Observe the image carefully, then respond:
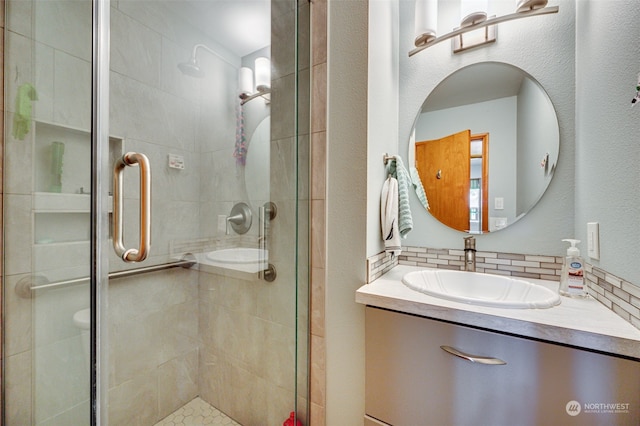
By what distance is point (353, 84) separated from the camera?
1.08m

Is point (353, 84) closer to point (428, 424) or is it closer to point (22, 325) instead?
point (428, 424)

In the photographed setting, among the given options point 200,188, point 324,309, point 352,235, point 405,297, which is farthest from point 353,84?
point 324,309

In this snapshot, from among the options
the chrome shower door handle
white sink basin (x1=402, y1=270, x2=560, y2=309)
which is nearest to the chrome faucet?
white sink basin (x1=402, y1=270, x2=560, y2=309)

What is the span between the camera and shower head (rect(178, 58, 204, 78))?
923 millimetres

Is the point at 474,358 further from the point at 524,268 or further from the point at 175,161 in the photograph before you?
the point at 175,161

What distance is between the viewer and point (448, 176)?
1351 mm

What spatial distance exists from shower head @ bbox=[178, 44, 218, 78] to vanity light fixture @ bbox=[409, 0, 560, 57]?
40.3 inches

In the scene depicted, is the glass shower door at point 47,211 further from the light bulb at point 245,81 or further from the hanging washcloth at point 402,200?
the hanging washcloth at point 402,200

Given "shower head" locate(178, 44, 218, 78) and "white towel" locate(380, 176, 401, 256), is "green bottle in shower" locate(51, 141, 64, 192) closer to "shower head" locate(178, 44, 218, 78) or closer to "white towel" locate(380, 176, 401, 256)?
"shower head" locate(178, 44, 218, 78)

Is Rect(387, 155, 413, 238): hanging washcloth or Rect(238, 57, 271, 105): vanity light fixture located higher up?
Rect(238, 57, 271, 105): vanity light fixture

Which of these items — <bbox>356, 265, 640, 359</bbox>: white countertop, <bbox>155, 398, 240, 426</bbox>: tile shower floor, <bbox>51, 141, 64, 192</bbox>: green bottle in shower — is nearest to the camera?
<bbox>356, 265, 640, 359</bbox>: white countertop

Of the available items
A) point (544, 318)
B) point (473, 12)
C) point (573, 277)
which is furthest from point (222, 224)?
point (473, 12)

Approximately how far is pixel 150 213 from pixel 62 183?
11.4 inches

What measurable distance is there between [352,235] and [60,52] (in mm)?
1154
